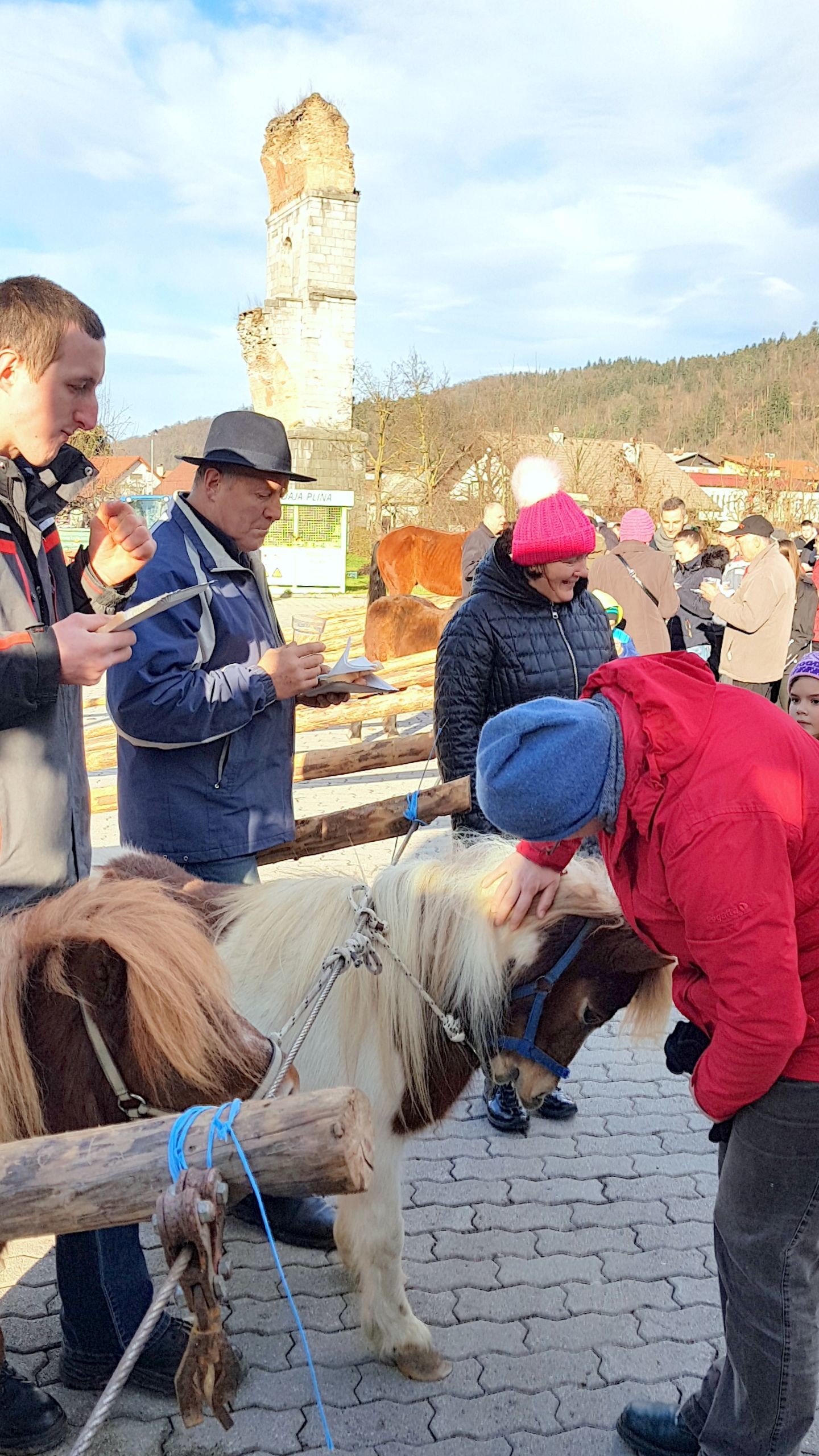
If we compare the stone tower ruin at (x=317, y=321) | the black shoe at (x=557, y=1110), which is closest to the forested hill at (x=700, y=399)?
the stone tower ruin at (x=317, y=321)

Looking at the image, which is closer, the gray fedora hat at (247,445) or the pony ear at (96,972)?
the pony ear at (96,972)

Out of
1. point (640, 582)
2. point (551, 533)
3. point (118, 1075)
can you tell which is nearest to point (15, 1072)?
point (118, 1075)

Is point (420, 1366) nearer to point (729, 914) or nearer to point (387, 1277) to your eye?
point (387, 1277)

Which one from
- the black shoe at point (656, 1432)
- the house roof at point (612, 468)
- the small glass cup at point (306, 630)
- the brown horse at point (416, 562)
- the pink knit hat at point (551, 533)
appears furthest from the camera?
the house roof at point (612, 468)

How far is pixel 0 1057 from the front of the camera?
5.26 ft

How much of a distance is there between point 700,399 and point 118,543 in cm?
9275

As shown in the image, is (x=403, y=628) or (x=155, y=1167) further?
(x=403, y=628)

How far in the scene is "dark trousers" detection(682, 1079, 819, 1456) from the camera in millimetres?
1668

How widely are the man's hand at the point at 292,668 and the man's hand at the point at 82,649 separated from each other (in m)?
0.91

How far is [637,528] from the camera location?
7992 millimetres

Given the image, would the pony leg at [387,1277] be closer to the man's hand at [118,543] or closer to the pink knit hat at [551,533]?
the man's hand at [118,543]

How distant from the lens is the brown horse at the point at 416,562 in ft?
48.2

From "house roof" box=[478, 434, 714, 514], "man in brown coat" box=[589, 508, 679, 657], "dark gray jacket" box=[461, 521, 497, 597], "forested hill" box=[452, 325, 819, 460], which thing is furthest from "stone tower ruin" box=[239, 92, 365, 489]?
"man in brown coat" box=[589, 508, 679, 657]

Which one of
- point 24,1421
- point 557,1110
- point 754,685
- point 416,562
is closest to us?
point 24,1421
